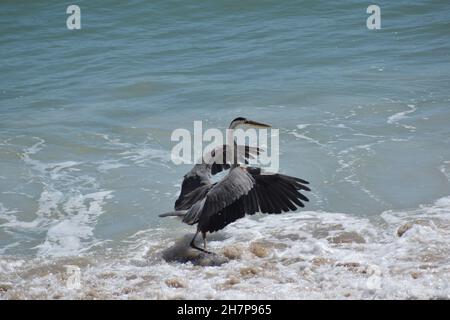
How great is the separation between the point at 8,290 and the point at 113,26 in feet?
44.3

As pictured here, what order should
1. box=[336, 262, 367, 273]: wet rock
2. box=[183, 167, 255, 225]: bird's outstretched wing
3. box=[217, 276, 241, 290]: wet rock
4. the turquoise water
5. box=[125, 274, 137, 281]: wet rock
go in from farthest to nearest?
the turquoise water → box=[183, 167, 255, 225]: bird's outstretched wing → box=[125, 274, 137, 281]: wet rock → box=[336, 262, 367, 273]: wet rock → box=[217, 276, 241, 290]: wet rock

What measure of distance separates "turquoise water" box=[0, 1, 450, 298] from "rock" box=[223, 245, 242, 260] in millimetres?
286

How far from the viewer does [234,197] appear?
293 inches

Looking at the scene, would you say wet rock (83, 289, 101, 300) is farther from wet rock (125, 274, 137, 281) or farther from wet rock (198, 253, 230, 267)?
wet rock (198, 253, 230, 267)

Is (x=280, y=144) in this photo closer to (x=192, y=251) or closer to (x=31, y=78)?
(x=192, y=251)

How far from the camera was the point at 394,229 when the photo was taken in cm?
805

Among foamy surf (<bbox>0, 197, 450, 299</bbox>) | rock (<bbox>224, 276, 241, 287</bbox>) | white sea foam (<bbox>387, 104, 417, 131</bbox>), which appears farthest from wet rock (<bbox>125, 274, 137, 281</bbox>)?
white sea foam (<bbox>387, 104, 417, 131</bbox>)

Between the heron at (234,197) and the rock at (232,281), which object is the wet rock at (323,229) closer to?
the heron at (234,197)

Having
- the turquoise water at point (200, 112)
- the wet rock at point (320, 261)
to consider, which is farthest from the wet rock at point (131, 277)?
the wet rock at point (320, 261)

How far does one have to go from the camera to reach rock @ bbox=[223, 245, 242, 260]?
298 inches

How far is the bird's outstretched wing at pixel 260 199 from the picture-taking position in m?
7.42

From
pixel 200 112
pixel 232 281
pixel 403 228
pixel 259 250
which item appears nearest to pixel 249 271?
pixel 232 281

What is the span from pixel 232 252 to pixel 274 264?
20.4 inches
